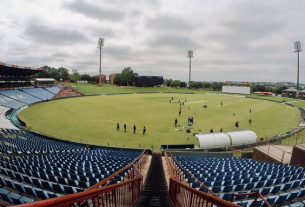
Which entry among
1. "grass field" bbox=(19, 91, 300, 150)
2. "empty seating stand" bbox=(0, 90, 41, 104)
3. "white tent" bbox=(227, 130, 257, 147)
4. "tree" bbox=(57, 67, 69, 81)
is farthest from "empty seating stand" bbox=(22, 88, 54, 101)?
"tree" bbox=(57, 67, 69, 81)

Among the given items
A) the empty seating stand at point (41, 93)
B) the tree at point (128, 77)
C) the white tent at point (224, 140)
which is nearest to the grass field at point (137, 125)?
the white tent at point (224, 140)

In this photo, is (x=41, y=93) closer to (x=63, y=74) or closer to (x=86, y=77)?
(x=63, y=74)

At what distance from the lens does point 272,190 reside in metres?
8.66

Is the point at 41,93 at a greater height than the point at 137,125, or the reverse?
the point at 41,93

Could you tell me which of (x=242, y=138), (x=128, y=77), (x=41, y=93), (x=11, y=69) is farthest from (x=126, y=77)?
Answer: (x=242, y=138)

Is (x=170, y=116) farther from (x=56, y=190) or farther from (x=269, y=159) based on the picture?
(x=56, y=190)

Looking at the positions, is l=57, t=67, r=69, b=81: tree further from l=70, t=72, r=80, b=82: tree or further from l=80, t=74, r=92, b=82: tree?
l=80, t=74, r=92, b=82: tree

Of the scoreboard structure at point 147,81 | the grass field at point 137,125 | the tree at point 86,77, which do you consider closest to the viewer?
the grass field at point 137,125

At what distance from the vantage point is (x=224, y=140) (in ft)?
95.6

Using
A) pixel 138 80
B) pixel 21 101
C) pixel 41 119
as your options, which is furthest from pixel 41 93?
pixel 138 80

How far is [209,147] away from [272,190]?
1991 centimetres

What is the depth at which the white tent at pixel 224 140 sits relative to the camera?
28.4 m

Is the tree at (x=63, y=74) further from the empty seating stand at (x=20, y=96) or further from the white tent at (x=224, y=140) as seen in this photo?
the white tent at (x=224, y=140)

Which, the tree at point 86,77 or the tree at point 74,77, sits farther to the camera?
the tree at point 86,77
